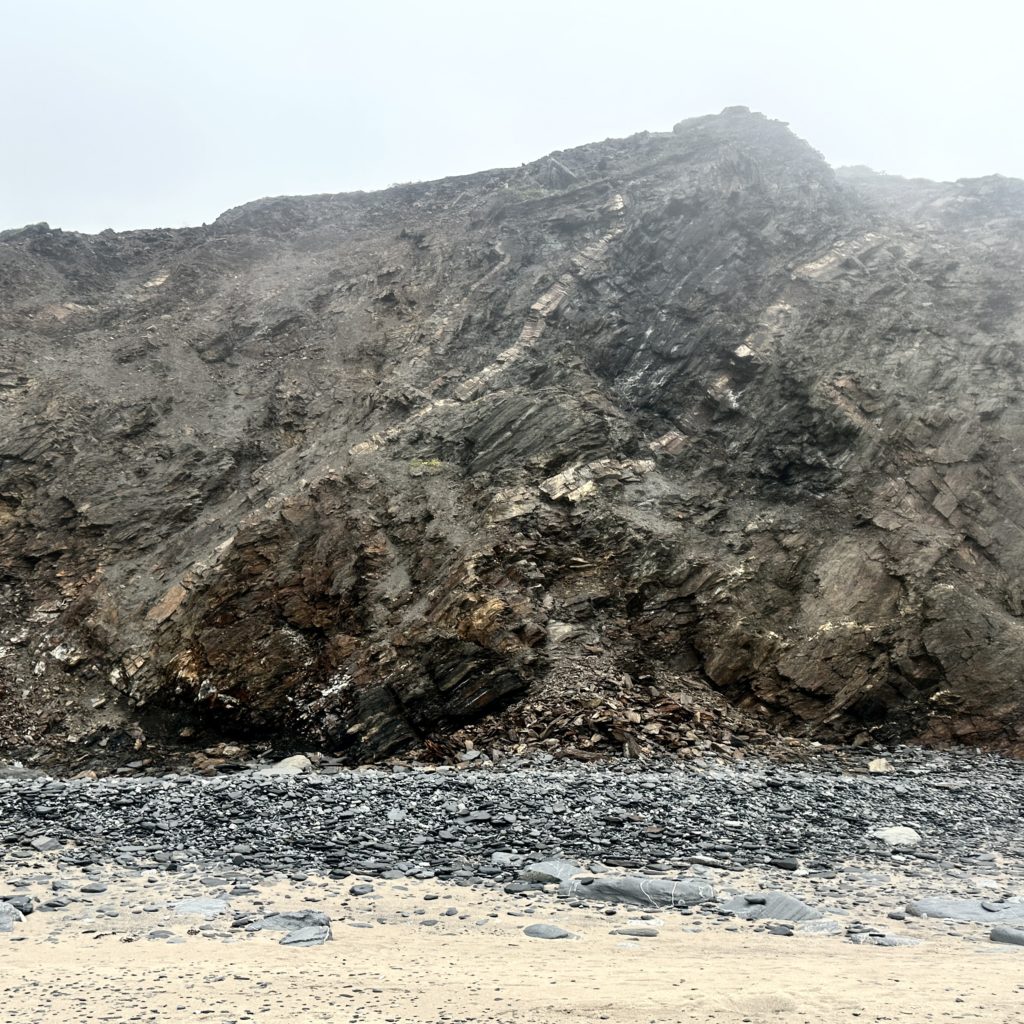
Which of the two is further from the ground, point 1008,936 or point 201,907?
point 201,907

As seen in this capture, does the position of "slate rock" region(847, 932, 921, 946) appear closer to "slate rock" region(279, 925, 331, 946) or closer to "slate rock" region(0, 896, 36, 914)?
"slate rock" region(279, 925, 331, 946)

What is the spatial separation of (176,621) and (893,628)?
595 inches

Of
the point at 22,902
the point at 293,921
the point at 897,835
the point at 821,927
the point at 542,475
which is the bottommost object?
the point at 897,835

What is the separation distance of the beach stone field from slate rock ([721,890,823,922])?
2 centimetres

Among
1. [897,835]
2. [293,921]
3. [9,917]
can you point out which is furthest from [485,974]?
[897,835]

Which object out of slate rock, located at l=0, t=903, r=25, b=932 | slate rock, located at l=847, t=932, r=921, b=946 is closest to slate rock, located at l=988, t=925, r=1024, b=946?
slate rock, located at l=847, t=932, r=921, b=946

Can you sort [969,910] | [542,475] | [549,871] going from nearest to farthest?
[969,910]
[549,871]
[542,475]

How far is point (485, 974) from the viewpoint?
597 cm

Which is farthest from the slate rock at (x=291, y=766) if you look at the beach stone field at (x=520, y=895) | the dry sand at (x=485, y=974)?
the dry sand at (x=485, y=974)

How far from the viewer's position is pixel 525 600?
1705 centimetres

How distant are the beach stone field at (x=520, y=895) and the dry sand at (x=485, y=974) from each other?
26 millimetres

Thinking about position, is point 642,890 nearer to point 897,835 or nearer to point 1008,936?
point 1008,936

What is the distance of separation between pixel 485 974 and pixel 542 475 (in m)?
14.5

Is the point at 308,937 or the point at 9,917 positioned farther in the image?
the point at 9,917
